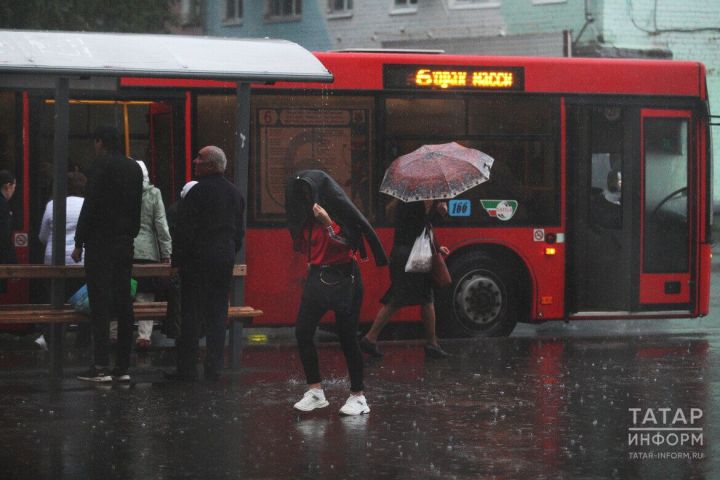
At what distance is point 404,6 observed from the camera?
3650 centimetres

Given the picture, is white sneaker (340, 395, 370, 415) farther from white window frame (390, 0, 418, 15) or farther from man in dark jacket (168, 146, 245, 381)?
white window frame (390, 0, 418, 15)

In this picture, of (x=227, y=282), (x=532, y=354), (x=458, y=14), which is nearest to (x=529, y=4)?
(x=458, y=14)

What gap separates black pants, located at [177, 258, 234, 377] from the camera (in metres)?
11.9

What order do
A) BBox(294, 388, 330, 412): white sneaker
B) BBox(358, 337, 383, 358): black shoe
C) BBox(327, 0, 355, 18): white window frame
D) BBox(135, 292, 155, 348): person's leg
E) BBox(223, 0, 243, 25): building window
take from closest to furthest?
BBox(294, 388, 330, 412): white sneaker, BBox(358, 337, 383, 358): black shoe, BBox(135, 292, 155, 348): person's leg, BBox(327, 0, 355, 18): white window frame, BBox(223, 0, 243, 25): building window

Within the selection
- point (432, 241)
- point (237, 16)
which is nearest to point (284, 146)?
point (432, 241)

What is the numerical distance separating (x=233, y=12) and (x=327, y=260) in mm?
32350

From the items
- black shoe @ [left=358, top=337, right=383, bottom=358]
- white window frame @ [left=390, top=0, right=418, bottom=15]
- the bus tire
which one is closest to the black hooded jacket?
black shoe @ [left=358, top=337, right=383, bottom=358]

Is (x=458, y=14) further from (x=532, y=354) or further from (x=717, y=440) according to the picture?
(x=717, y=440)

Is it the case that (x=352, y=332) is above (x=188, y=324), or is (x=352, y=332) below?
above

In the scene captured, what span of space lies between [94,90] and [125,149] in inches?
86.1

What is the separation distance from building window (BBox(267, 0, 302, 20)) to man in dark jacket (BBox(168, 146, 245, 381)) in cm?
2795

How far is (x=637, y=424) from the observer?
1020 cm

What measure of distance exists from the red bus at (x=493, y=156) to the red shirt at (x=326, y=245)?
4517 millimetres

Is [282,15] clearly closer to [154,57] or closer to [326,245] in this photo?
[154,57]
